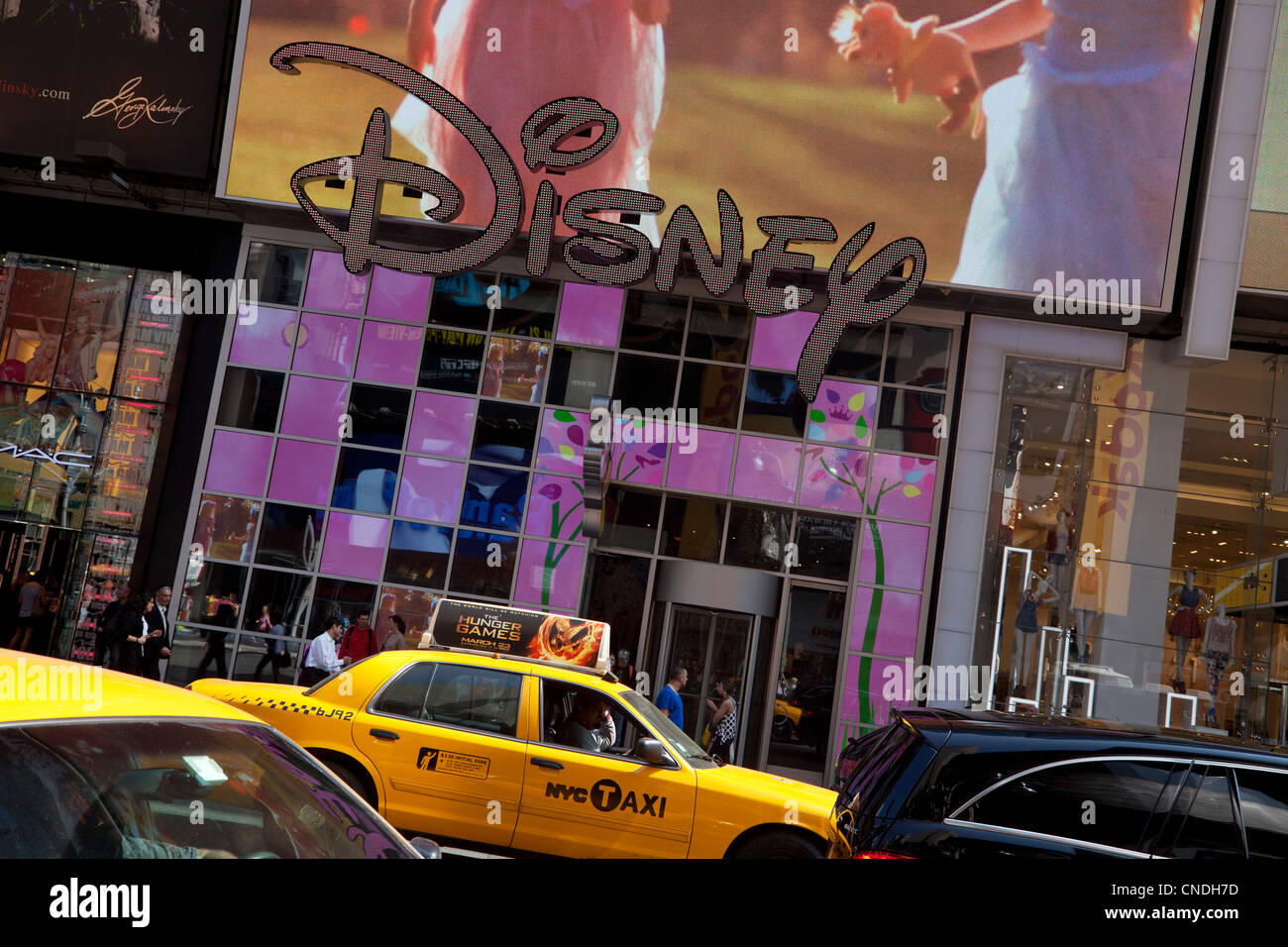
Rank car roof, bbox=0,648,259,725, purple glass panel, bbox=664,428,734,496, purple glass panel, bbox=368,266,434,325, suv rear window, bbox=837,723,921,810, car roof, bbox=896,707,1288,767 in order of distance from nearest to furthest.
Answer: car roof, bbox=0,648,259,725 < car roof, bbox=896,707,1288,767 < suv rear window, bbox=837,723,921,810 < purple glass panel, bbox=664,428,734,496 < purple glass panel, bbox=368,266,434,325

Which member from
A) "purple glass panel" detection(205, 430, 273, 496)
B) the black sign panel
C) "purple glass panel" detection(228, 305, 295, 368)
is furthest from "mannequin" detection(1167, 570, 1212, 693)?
the black sign panel

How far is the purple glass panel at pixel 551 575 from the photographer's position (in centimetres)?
1814

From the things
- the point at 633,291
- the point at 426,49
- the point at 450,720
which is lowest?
the point at 450,720

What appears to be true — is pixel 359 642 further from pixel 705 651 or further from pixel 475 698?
pixel 475 698

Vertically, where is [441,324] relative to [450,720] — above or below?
above

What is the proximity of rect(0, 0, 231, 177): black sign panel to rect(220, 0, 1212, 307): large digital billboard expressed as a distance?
63.8 inches

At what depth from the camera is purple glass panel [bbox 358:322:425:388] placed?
18.9 metres

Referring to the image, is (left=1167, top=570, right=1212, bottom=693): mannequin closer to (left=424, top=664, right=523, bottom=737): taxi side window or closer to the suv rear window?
(left=424, top=664, right=523, bottom=737): taxi side window

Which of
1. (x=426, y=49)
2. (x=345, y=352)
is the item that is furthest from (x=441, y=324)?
(x=426, y=49)
